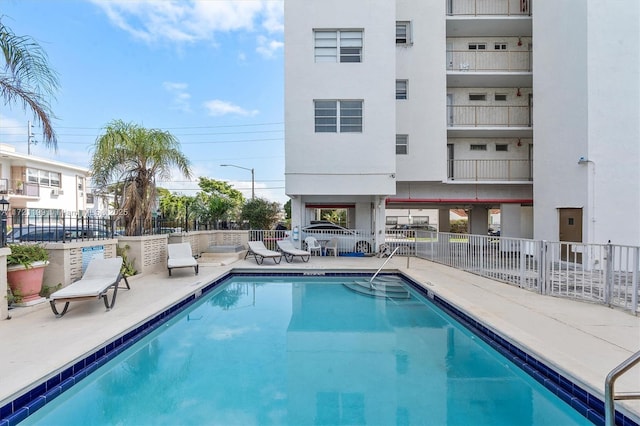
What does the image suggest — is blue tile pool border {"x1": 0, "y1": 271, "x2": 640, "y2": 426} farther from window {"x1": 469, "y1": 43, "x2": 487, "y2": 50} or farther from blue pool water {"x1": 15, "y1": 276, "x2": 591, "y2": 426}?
window {"x1": 469, "y1": 43, "x2": 487, "y2": 50}

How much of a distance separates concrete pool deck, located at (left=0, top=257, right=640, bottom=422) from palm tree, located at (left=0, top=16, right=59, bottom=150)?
11.5 feet

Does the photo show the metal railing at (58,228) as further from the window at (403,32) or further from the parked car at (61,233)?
the window at (403,32)

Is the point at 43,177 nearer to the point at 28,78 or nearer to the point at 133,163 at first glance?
the point at 133,163

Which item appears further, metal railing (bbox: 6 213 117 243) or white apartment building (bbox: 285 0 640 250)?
white apartment building (bbox: 285 0 640 250)

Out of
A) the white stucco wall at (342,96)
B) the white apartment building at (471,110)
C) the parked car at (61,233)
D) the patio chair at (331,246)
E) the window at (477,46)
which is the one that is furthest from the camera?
the window at (477,46)

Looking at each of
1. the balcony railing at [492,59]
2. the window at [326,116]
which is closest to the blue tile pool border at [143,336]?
the window at [326,116]

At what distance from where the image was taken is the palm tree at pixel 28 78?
19.1ft

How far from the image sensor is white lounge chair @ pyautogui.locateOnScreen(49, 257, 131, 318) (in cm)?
568

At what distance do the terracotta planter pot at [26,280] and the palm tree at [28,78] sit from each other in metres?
2.39

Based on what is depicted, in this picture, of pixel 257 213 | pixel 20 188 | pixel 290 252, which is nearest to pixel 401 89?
pixel 257 213

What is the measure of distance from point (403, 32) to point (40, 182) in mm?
30816

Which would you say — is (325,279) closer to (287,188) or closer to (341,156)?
(287,188)

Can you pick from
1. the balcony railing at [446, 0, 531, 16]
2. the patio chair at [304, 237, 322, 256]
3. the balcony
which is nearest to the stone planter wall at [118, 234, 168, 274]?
the patio chair at [304, 237, 322, 256]

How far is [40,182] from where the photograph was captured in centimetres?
2753
